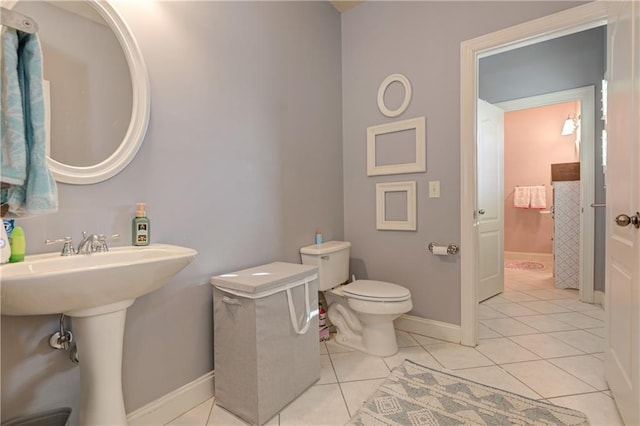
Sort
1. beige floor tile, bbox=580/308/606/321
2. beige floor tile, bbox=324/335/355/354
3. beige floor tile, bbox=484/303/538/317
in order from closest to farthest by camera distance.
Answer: beige floor tile, bbox=324/335/355/354 → beige floor tile, bbox=580/308/606/321 → beige floor tile, bbox=484/303/538/317

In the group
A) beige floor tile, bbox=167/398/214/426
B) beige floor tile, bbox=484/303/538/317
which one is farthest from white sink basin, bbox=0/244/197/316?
beige floor tile, bbox=484/303/538/317

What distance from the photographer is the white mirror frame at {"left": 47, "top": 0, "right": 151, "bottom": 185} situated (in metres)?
1.16

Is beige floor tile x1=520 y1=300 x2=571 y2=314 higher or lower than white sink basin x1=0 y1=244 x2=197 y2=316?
lower

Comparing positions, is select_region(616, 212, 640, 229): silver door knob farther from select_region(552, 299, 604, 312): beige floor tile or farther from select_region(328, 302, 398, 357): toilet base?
select_region(552, 299, 604, 312): beige floor tile

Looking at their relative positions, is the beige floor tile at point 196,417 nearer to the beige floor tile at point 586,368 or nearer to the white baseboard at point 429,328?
the white baseboard at point 429,328

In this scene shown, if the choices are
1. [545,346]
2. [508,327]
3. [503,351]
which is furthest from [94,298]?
[508,327]

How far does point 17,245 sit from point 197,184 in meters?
0.69

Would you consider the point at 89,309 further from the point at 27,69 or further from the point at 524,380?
the point at 524,380

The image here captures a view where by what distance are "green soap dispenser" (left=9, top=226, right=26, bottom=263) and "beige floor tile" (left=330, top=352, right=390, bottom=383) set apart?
1.49 meters

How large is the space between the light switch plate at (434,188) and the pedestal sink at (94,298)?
1.67m

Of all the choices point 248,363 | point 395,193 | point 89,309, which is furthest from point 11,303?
point 395,193

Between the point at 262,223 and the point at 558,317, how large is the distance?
8.31 ft

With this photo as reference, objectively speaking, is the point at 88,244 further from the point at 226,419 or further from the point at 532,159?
the point at 532,159

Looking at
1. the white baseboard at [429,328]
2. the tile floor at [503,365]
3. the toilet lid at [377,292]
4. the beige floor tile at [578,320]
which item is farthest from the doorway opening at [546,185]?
the toilet lid at [377,292]
